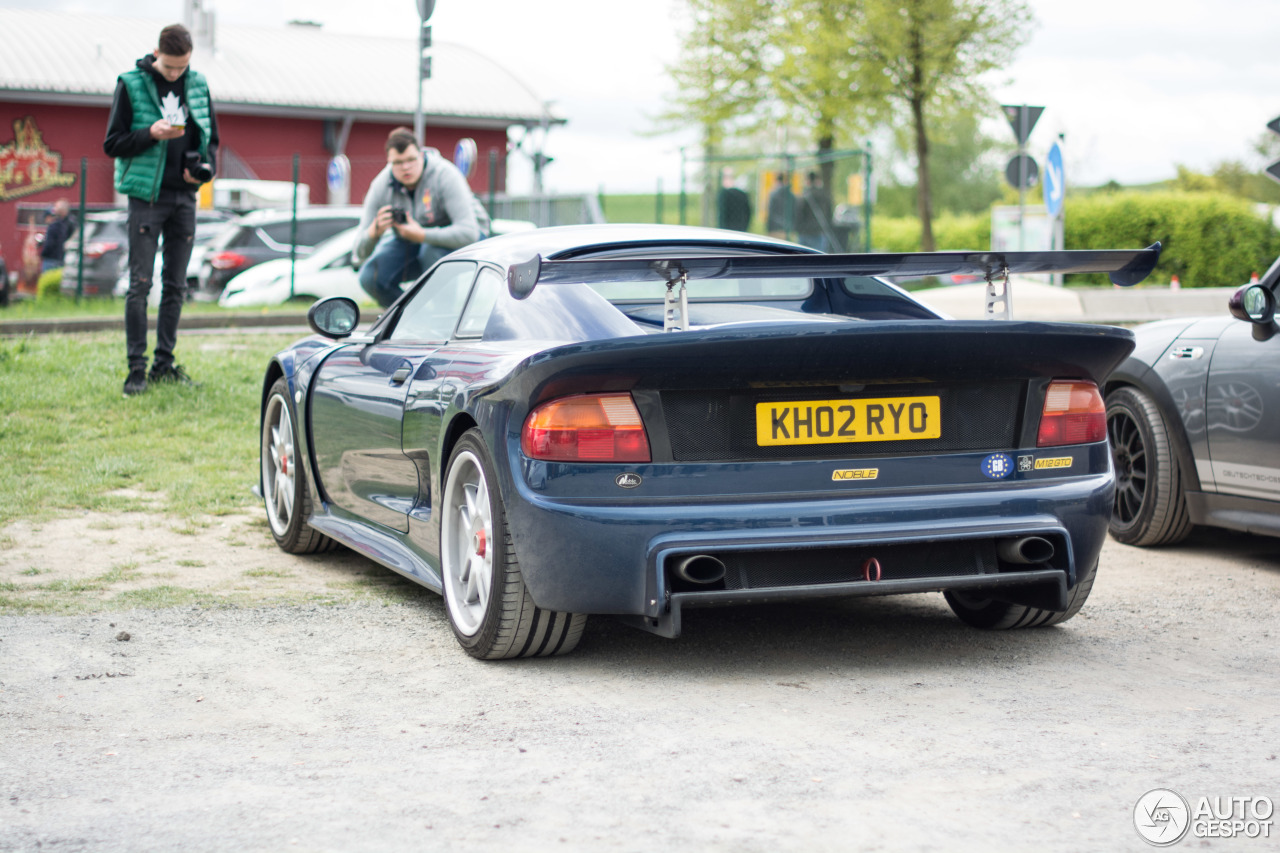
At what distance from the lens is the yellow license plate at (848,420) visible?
3863 millimetres

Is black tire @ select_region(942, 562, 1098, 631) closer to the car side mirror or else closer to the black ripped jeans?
the car side mirror

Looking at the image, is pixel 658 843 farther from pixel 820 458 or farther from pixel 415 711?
pixel 820 458

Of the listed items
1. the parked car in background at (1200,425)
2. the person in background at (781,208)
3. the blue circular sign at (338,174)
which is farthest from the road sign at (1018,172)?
the blue circular sign at (338,174)

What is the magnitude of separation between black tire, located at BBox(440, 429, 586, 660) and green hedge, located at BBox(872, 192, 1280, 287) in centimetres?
2368

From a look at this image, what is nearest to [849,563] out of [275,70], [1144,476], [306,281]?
[1144,476]

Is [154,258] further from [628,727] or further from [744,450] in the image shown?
[628,727]

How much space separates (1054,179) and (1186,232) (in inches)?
408

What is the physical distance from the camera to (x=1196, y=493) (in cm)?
602

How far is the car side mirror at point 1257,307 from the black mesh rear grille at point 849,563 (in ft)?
7.31

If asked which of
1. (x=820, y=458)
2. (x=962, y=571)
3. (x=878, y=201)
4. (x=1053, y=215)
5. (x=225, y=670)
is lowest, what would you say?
(x=225, y=670)

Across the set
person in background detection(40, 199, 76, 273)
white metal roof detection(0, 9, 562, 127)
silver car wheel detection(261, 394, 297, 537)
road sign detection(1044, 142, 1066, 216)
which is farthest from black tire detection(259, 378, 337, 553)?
white metal roof detection(0, 9, 562, 127)

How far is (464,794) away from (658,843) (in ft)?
1.61

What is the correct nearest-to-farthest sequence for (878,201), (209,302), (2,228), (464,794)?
(464,794) < (209,302) < (2,228) < (878,201)

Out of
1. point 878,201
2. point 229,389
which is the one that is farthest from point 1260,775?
point 878,201
